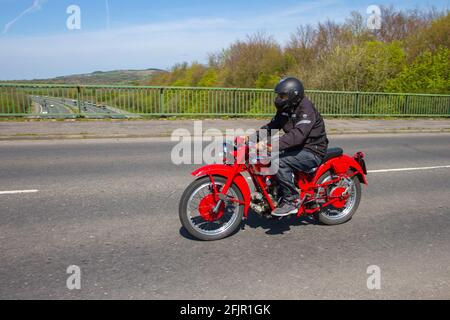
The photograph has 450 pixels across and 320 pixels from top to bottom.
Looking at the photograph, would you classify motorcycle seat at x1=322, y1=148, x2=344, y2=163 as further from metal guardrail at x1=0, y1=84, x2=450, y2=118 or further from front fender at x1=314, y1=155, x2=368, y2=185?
metal guardrail at x1=0, y1=84, x2=450, y2=118

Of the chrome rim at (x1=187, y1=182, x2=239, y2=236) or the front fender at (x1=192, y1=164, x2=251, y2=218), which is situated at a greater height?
the front fender at (x1=192, y1=164, x2=251, y2=218)

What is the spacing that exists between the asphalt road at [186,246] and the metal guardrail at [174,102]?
316 inches

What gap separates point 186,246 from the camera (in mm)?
3938

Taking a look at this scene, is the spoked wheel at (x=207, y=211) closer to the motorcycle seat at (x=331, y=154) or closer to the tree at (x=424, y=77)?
the motorcycle seat at (x=331, y=154)

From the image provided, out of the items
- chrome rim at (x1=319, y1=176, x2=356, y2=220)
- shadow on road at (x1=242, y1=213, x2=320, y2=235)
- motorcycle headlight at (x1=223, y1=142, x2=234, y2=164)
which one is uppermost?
motorcycle headlight at (x1=223, y1=142, x2=234, y2=164)

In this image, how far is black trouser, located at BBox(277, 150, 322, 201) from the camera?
4113 mm

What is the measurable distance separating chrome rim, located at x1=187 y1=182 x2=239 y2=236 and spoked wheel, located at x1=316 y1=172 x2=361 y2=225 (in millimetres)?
1169

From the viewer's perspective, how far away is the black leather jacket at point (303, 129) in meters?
4.02

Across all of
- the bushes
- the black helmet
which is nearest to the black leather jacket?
the black helmet

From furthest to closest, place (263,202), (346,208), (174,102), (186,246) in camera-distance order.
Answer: (174,102), (346,208), (263,202), (186,246)

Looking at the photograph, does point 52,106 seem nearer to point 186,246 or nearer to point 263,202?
point 186,246

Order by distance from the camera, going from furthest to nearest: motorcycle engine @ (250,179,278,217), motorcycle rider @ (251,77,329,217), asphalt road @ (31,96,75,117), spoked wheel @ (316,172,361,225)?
asphalt road @ (31,96,75,117) < spoked wheel @ (316,172,361,225) < motorcycle engine @ (250,179,278,217) < motorcycle rider @ (251,77,329,217)

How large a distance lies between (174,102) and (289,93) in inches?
483

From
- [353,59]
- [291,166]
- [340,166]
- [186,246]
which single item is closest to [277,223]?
[291,166]
